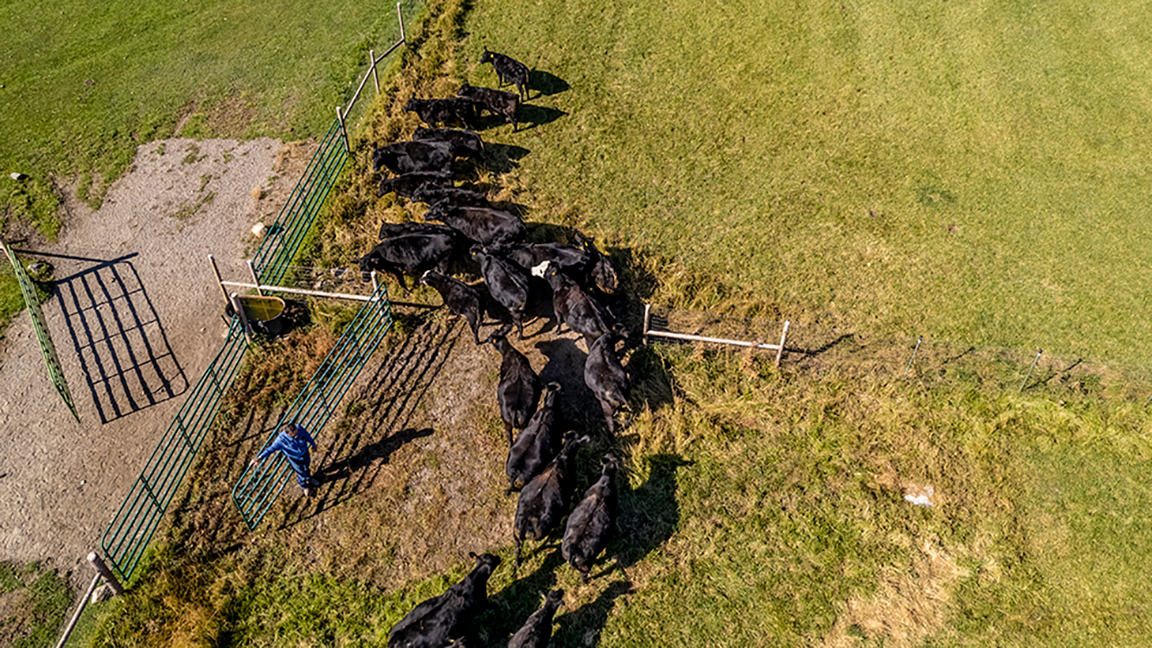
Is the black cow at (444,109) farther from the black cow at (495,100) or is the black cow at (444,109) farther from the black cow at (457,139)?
the black cow at (457,139)

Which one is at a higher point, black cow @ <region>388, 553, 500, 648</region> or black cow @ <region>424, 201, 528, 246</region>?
black cow @ <region>424, 201, 528, 246</region>

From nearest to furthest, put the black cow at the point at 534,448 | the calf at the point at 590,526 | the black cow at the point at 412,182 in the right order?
the calf at the point at 590,526
the black cow at the point at 534,448
the black cow at the point at 412,182

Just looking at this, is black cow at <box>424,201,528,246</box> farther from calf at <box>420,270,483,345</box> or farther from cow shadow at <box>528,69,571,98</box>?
cow shadow at <box>528,69,571,98</box>

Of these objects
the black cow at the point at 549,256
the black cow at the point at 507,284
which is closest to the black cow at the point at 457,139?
the black cow at the point at 549,256

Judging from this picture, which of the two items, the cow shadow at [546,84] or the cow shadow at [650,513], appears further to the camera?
the cow shadow at [546,84]

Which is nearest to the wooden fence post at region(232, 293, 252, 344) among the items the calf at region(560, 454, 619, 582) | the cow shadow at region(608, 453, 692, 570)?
the calf at region(560, 454, 619, 582)

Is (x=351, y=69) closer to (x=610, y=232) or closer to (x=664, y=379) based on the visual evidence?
(x=610, y=232)

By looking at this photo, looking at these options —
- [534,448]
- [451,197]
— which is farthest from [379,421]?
[451,197]
